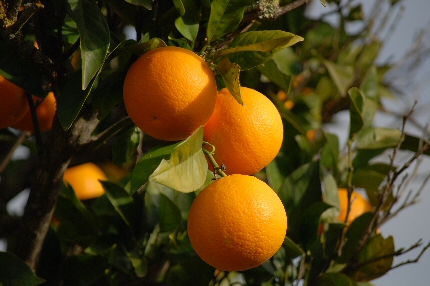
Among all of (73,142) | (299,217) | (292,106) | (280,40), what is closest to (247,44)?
(280,40)

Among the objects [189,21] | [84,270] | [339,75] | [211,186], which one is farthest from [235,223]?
[339,75]

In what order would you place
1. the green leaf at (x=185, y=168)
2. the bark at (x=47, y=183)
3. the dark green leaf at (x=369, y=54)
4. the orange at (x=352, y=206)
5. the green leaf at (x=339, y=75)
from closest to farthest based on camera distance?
the green leaf at (x=185, y=168), the bark at (x=47, y=183), the orange at (x=352, y=206), the green leaf at (x=339, y=75), the dark green leaf at (x=369, y=54)

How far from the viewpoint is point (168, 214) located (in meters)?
1.27

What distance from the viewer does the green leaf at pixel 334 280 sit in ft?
3.91

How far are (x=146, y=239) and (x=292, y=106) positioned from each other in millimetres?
927

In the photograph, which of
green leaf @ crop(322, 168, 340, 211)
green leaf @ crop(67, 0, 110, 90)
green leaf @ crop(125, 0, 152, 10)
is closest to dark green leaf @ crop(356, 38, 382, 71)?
green leaf @ crop(322, 168, 340, 211)

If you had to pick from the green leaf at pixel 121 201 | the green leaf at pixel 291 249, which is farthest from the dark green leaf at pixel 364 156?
the green leaf at pixel 121 201

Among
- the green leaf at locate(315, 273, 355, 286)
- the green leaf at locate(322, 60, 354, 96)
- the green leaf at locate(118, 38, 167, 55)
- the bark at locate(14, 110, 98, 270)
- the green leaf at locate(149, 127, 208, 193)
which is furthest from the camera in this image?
the green leaf at locate(322, 60, 354, 96)

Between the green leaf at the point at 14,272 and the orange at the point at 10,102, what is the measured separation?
30cm

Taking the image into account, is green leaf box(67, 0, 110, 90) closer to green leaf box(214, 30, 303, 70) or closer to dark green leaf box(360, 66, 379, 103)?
green leaf box(214, 30, 303, 70)

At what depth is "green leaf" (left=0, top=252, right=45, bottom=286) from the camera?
1.08 metres

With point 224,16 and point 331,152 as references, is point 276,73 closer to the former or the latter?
point 224,16

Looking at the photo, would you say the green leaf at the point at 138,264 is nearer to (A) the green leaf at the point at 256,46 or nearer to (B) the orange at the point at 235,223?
(B) the orange at the point at 235,223

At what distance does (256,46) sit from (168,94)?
18 cm
